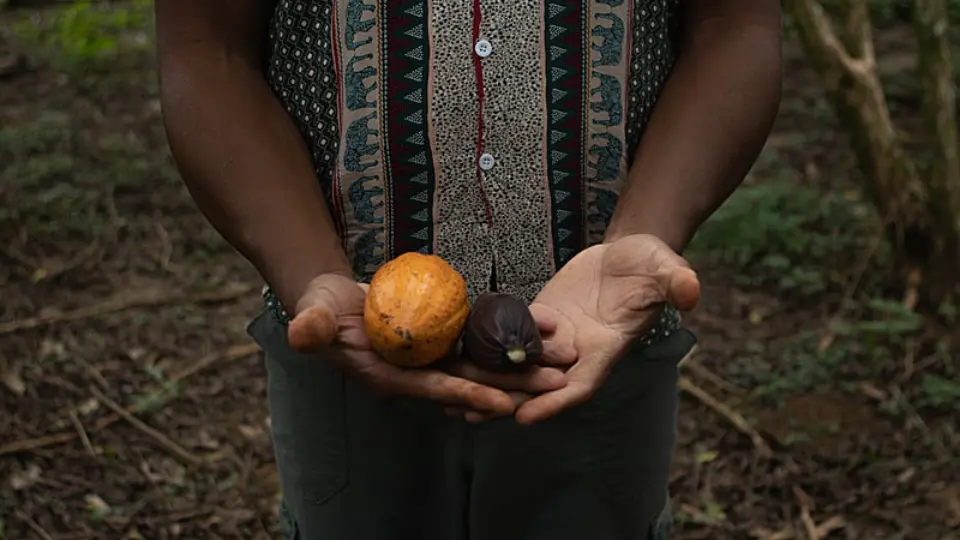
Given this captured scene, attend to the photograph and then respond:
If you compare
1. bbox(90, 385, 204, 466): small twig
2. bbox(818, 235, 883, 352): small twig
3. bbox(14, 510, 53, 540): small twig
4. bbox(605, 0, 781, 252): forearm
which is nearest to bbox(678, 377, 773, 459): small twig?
bbox(818, 235, 883, 352): small twig

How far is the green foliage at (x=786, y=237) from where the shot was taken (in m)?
3.84

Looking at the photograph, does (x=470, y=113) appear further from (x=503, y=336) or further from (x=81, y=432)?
(x=81, y=432)

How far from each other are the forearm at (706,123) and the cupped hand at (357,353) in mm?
257

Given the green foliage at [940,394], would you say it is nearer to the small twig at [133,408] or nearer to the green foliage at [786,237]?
the green foliage at [786,237]

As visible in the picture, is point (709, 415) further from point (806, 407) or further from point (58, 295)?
point (58, 295)

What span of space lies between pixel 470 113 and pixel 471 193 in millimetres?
95

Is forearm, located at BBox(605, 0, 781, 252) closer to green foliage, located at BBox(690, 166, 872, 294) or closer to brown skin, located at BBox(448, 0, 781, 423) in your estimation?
brown skin, located at BBox(448, 0, 781, 423)

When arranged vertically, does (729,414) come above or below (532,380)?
below

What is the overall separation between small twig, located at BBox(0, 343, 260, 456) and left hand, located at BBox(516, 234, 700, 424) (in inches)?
85.1

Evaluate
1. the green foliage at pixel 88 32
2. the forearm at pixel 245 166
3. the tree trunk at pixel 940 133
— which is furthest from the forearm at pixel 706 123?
the green foliage at pixel 88 32

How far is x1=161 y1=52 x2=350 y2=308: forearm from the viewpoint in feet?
4.38

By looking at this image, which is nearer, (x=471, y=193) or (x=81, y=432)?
(x=471, y=193)

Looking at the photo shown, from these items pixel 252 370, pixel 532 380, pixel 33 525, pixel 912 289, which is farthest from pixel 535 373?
pixel 912 289

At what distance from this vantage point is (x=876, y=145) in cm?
360
